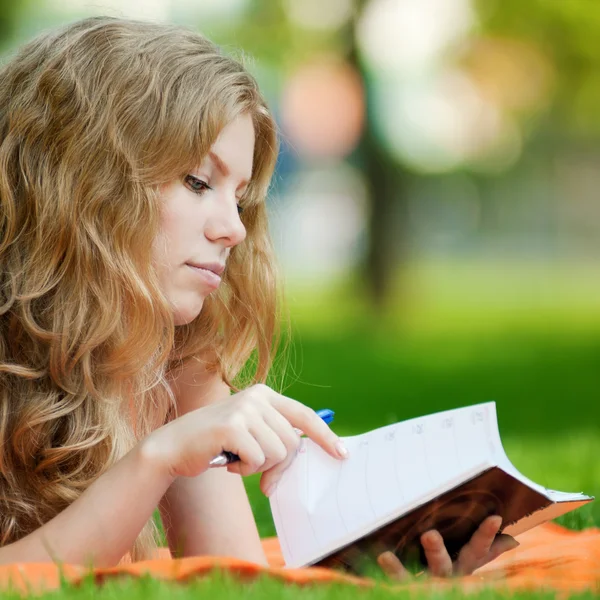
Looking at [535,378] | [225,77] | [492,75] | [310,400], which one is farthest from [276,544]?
[492,75]

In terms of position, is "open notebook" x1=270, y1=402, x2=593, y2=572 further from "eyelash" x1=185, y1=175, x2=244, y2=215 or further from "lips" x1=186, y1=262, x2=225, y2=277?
"eyelash" x1=185, y1=175, x2=244, y2=215

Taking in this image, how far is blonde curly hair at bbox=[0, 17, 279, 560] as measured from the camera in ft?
7.33

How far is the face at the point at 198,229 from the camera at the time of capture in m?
2.29

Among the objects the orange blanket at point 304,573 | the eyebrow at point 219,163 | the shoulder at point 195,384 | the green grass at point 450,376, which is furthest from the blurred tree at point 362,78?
the orange blanket at point 304,573

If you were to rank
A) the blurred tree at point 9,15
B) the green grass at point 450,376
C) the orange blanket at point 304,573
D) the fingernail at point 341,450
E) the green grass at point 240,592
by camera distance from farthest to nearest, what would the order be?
the blurred tree at point 9,15, the green grass at point 450,376, the fingernail at point 341,450, the orange blanket at point 304,573, the green grass at point 240,592

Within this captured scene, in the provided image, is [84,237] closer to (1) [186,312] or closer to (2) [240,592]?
(1) [186,312]

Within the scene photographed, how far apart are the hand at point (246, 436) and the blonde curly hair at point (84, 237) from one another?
15.4 inches

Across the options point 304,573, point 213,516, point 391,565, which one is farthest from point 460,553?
point 213,516

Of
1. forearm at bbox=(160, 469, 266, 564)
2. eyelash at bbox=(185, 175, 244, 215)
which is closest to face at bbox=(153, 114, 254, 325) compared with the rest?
eyelash at bbox=(185, 175, 244, 215)

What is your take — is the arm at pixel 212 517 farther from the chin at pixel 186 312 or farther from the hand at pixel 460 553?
the hand at pixel 460 553

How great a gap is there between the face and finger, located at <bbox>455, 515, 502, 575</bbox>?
821mm

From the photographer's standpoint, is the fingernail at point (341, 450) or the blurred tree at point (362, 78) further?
the blurred tree at point (362, 78)

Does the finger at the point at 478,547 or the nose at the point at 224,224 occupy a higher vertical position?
the nose at the point at 224,224

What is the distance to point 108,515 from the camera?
1.91m
